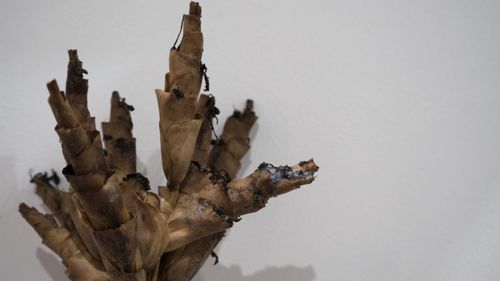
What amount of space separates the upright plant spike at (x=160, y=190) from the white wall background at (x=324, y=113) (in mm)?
213

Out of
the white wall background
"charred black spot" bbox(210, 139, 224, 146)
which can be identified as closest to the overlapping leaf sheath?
"charred black spot" bbox(210, 139, 224, 146)

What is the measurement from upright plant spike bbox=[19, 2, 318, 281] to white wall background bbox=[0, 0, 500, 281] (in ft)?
0.70

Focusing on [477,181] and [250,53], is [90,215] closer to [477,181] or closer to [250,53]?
[250,53]

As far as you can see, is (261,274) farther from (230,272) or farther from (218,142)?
(218,142)

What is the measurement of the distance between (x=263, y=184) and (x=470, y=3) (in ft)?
2.21

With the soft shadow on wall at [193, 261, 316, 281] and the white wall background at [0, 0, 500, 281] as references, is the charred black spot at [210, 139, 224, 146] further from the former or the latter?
the soft shadow on wall at [193, 261, 316, 281]

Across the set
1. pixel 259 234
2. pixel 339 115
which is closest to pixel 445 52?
pixel 339 115

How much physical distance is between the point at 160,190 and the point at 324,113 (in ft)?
1.38

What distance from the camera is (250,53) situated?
3.25 ft

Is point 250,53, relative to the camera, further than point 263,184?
Yes

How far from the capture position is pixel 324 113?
38.1 inches

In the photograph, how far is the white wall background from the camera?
0.91 m

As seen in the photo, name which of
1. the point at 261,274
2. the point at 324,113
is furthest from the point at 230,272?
the point at 324,113

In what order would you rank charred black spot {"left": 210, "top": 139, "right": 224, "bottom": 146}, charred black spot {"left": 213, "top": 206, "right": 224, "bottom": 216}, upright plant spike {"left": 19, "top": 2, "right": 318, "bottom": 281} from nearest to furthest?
upright plant spike {"left": 19, "top": 2, "right": 318, "bottom": 281}
charred black spot {"left": 213, "top": 206, "right": 224, "bottom": 216}
charred black spot {"left": 210, "top": 139, "right": 224, "bottom": 146}
